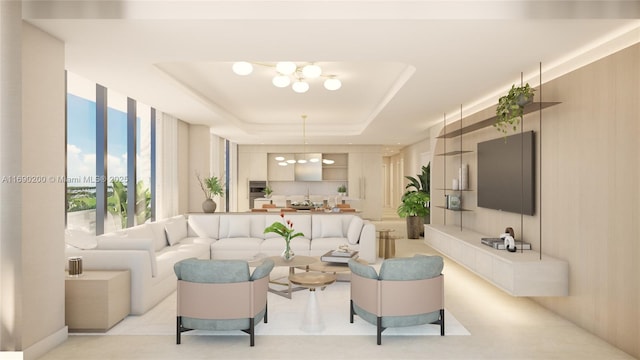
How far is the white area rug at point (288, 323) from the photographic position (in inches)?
135

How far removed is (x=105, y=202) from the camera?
16.6 feet

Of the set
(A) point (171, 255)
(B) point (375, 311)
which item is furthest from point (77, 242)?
(B) point (375, 311)

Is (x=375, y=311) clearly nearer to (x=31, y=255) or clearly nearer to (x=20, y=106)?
(x=31, y=255)

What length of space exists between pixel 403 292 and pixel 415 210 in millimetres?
5790

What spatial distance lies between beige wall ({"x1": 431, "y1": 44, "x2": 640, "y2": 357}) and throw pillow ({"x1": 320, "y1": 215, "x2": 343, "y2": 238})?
2944 millimetres

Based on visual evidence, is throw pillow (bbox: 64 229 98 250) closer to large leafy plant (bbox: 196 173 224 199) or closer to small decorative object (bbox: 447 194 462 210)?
large leafy plant (bbox: 196 173 224 199)

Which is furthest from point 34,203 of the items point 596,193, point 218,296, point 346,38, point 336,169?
point 336,169

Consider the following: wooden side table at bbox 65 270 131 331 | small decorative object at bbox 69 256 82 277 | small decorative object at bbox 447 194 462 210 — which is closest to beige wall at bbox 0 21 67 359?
wooden side table at bbox 65 270 131 331

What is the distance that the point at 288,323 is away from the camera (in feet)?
12.0

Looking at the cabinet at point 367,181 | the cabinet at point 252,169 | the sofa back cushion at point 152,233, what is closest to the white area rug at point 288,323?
the sofa back cushion at point 152,233

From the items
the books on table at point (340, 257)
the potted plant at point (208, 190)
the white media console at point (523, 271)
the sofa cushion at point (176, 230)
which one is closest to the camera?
the white media console at point (523, 271)

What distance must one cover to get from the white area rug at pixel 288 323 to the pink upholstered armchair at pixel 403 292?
0.94 ft

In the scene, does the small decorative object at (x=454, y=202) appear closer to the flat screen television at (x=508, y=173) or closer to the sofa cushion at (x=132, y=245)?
the flat screen television at (x=508, y=173)

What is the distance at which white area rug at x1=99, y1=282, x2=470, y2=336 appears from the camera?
3432mm
